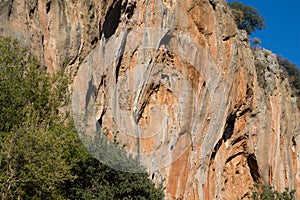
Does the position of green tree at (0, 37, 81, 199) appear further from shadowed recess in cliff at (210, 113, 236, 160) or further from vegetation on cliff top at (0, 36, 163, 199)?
shadowed recess in cliff at (210, 113, 236, 160)

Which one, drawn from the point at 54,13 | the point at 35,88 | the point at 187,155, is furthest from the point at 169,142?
the point at 35,88

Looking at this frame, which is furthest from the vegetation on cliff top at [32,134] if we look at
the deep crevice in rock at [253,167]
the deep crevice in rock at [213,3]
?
the deep crevice in rock at [253,167]

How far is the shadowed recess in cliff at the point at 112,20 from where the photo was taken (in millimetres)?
23433

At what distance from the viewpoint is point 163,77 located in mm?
25828

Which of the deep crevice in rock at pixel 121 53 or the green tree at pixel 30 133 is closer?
the green tree at pixel 30 133

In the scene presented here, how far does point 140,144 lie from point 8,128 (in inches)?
360

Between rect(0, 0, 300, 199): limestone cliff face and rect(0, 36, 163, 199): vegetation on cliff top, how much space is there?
217cm

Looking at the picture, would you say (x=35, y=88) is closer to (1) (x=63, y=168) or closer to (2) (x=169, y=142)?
(1) (x=63, y=168)

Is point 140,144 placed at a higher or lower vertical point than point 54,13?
lower

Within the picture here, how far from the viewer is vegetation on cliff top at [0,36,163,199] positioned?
15.4 meters

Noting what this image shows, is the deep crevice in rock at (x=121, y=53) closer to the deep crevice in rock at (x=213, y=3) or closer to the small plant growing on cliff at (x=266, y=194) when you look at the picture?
the deep crevice in rock at (x=213, y=3)

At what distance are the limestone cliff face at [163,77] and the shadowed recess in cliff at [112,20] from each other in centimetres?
4

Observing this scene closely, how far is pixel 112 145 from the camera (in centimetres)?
2077

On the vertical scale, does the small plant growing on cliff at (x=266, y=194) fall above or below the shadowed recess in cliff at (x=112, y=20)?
below
